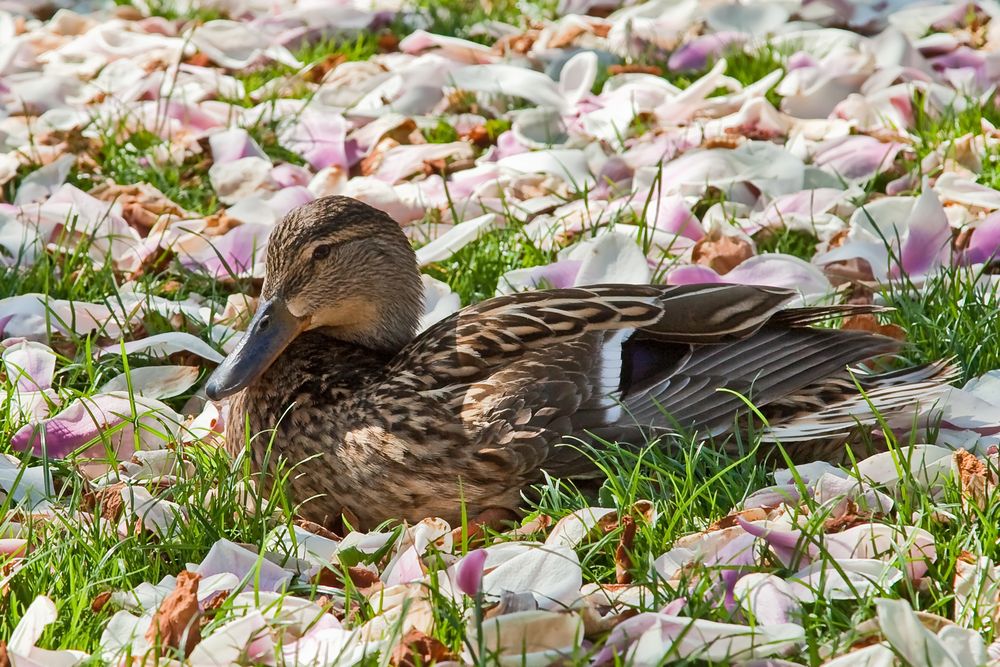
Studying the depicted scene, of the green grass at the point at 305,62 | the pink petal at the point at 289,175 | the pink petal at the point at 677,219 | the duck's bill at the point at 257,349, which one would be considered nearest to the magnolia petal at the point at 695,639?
the duck's bill at the point at 257,349

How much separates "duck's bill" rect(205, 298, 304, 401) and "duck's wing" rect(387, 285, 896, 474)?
0.97 ft

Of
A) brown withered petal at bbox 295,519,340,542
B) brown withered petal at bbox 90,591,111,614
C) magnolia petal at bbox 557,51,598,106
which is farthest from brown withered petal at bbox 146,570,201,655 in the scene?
magnolia petal at bbox 557,51,598,106

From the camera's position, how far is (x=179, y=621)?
2562mm

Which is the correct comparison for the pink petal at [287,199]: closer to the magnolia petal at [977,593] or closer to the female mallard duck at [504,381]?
the female mallard duck at [504,381]

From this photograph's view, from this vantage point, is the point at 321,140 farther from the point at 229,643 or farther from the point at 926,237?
the point at 229,643

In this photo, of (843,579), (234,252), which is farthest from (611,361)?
(234,252)

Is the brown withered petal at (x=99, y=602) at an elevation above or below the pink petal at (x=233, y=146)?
above

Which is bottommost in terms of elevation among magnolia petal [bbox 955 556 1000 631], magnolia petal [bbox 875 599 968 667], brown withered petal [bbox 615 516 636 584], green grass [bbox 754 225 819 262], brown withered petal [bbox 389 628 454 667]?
green grass [bbox 754 225 819 262]

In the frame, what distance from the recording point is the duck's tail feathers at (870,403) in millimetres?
3283

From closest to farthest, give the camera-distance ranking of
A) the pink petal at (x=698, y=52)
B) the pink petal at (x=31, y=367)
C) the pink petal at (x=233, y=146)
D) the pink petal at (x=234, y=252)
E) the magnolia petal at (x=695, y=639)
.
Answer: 1. the magnolia petal at (x=695, y=639)
2. the pink petal at (x=31, y=367)
3. the pink petal at (x=234, y=252)
4. the pink petal at (x=233, y=146)
5. the pink petal at (x=698, y=52)

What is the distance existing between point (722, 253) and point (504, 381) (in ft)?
4.38

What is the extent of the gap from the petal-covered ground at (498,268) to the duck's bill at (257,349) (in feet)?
0.57

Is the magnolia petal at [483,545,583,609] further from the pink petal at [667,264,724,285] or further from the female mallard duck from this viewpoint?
the pink petal at [667,264,724,285]

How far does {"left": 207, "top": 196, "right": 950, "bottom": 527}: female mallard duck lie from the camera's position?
3236mm
